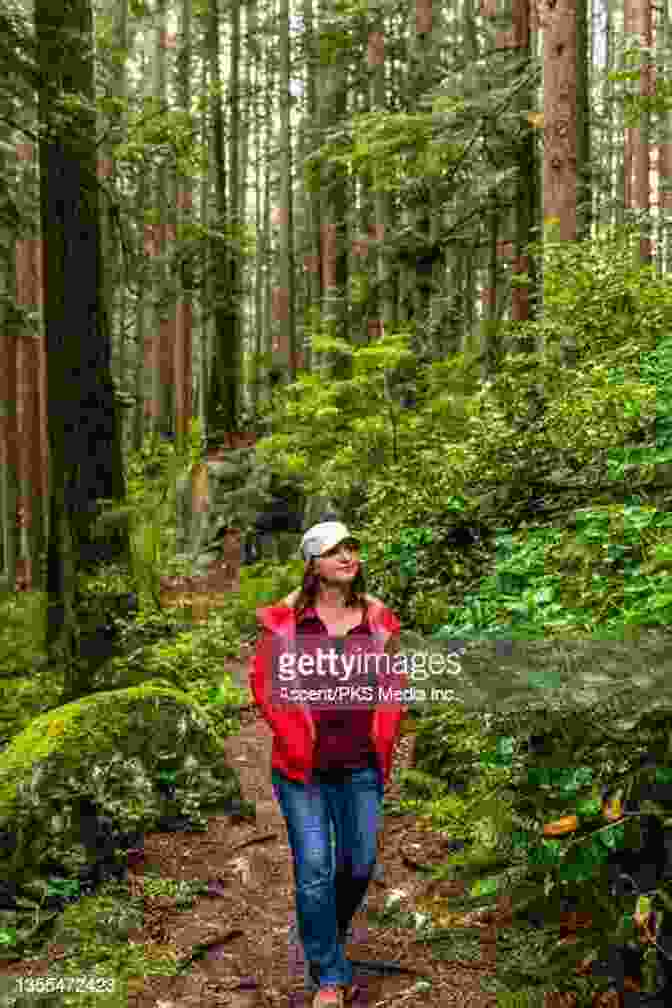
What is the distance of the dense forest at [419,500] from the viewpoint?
3301 mm

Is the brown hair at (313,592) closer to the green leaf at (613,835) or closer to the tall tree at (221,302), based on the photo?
the green leaf at (613,835)

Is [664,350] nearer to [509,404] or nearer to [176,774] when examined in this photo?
[509,404]

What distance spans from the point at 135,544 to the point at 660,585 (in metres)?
7.15

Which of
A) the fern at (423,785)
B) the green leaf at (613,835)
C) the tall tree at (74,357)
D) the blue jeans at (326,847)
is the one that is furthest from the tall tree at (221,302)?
the green leaf at (613,835)

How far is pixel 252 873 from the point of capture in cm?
517

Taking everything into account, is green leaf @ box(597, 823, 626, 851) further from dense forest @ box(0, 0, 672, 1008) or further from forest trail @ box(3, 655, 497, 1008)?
forest trail @ box(3, 655, 497, 1008)

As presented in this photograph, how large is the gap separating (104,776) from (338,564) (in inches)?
91.2

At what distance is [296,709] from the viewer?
3.54 meters

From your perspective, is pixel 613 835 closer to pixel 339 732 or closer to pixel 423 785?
pixel 339 732

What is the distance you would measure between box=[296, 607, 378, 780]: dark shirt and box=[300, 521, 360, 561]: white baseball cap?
0.26m

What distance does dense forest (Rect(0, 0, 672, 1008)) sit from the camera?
3301 millimetres

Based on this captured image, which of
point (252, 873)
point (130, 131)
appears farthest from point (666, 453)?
point (130, 131)

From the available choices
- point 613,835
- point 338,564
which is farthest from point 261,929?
point 613,835

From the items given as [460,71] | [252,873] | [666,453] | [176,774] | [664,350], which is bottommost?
[252,873]
